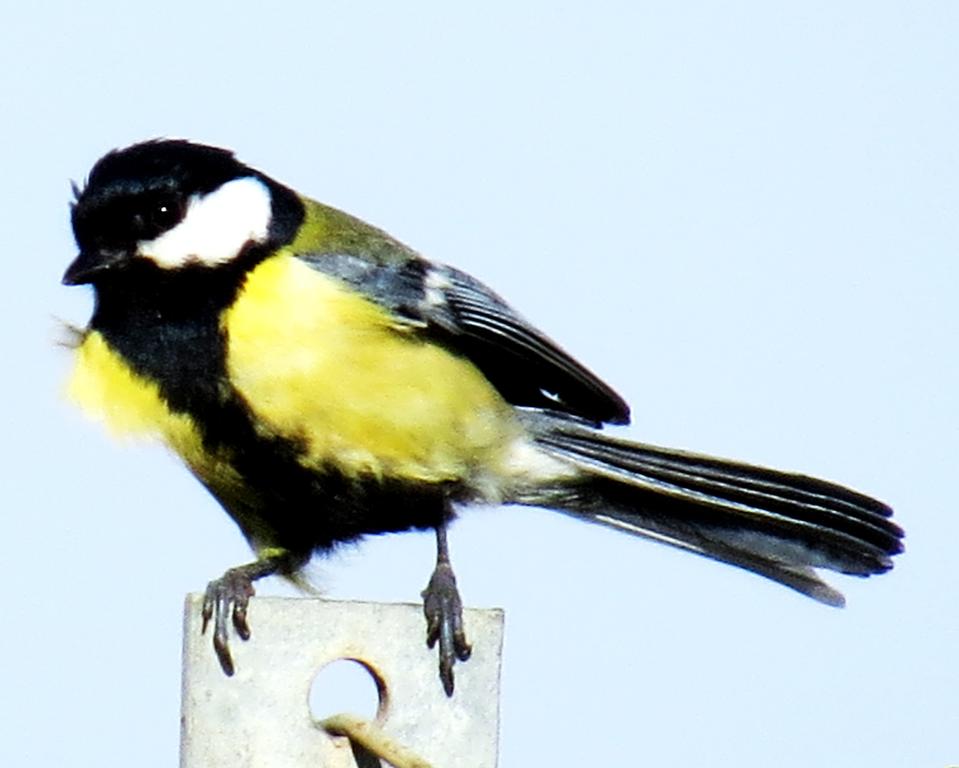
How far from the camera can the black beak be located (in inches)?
148

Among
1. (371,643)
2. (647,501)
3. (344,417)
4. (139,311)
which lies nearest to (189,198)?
(139,311)

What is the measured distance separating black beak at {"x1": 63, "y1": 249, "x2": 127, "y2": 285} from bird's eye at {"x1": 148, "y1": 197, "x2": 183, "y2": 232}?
95 mm

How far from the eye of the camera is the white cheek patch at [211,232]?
3.78 metres

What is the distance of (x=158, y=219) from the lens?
150 inches

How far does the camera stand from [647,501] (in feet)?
14.2

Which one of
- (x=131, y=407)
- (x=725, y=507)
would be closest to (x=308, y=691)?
(x=131, y=407)

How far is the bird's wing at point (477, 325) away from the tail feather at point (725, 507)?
0.10m

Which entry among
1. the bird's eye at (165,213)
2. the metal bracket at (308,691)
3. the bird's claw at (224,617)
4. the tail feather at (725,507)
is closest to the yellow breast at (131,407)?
the bird's eye at (165,213)

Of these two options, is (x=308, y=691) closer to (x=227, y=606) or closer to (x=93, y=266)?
(x=227, y=606)

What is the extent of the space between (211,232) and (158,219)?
0.12 meters

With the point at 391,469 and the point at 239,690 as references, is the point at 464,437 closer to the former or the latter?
the point at 391,469

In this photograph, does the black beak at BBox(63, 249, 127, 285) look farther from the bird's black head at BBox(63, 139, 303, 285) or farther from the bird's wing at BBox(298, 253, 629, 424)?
the bird's wing at BBox(298, 253, 629, 424)

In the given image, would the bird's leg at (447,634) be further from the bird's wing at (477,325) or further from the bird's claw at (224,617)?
the bird's wing at (477,325)

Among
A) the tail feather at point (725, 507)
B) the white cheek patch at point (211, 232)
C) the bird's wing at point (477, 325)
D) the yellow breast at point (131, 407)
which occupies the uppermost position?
the white cheek patch at point (211, 232)
